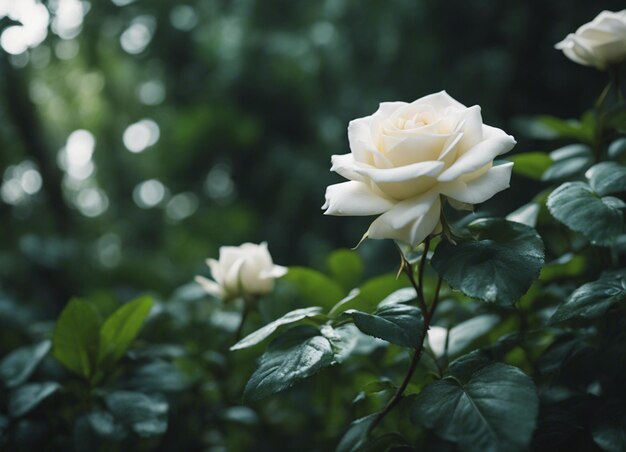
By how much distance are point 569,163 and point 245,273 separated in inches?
16.5

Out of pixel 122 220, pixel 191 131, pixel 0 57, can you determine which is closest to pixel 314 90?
pixel 191 131

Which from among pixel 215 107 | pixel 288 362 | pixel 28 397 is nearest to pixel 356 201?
pixel 288 362

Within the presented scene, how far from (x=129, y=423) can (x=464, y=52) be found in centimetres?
125

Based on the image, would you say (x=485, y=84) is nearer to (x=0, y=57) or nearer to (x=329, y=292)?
(x=329, y=292)

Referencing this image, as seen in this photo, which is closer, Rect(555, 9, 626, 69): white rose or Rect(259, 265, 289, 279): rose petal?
Rect(555, 9, 626, 69): white rose

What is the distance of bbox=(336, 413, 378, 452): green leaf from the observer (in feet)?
1.66

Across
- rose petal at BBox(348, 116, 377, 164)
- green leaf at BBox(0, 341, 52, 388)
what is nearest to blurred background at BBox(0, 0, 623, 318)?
green leaf at BBox(0, 341, 52, 388)

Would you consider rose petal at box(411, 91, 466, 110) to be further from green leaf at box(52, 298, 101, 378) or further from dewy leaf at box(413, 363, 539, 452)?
green leaf at box(52, 298, 101, 378)

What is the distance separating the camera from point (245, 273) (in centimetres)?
73

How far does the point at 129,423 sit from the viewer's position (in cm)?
62

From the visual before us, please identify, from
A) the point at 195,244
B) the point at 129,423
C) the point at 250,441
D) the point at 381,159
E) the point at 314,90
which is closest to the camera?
the point at 381,159

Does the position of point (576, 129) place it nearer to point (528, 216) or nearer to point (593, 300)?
point (528, 216)

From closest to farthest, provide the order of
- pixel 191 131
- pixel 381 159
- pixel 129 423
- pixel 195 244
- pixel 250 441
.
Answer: pixel 381 159 < pixel 129 423 < pixel 250 441 < pixel 191 131 < pixel 195 244

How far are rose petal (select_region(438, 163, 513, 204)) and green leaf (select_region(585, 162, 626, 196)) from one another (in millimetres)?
148
